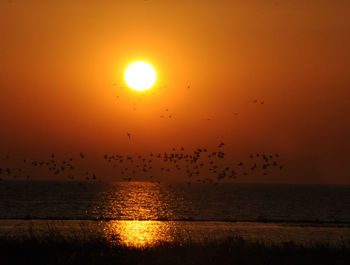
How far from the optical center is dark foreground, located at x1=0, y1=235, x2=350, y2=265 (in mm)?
A: 23312

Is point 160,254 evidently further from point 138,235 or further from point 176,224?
point 176,224

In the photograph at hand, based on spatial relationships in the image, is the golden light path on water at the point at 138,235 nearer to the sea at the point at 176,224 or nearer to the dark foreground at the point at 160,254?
the sea at the point at 176,224

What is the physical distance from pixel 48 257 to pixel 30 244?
274 cm

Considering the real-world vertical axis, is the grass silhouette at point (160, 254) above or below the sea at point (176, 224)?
above

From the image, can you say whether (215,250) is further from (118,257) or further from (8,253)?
(8,253)

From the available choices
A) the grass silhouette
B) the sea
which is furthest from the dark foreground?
the sea

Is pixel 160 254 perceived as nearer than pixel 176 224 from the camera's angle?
Yes

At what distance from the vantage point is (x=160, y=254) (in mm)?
24594

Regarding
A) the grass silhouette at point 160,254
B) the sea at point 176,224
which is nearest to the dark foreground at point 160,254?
the grass silhouette at point 160,254

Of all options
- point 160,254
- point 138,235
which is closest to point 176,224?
point 138,235

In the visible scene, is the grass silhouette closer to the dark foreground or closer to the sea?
the dark foreground

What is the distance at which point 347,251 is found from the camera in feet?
89.5

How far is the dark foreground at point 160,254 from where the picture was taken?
23.3 meters

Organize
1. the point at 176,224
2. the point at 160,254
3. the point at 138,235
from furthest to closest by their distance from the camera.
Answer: the point at 176,224 < the point at 138,235 < the point at 160,254
